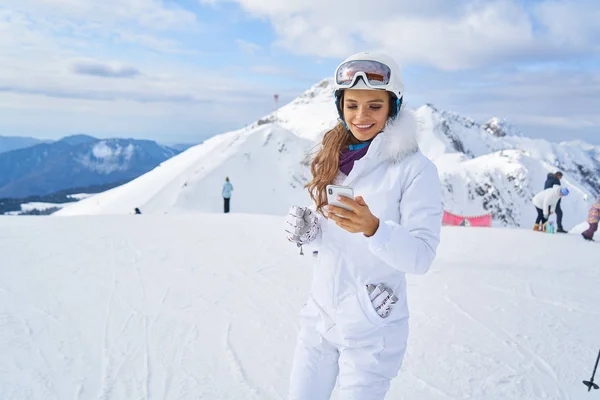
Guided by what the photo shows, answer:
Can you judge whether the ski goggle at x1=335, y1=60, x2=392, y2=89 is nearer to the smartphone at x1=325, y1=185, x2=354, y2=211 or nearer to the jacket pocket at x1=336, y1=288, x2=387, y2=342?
the smartphone at x1=325, y1=185, x2=354, y2=211

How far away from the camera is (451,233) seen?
36.4 feet

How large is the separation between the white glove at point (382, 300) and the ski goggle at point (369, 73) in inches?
40.1

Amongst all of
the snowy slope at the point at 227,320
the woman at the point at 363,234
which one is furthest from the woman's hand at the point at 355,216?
the snowy slope at the point at 227,320

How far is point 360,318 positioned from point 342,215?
69 centimetres

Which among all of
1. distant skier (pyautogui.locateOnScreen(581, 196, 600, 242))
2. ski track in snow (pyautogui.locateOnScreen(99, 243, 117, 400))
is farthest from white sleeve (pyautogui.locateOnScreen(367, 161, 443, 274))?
distant skier (pyautogui.locateOnScreen(581, 196, 600, 242))

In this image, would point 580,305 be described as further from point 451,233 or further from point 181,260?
point 181,260

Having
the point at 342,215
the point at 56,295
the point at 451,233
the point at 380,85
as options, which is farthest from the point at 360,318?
the point at 451,233

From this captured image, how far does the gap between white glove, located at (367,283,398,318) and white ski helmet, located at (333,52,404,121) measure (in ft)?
2.96

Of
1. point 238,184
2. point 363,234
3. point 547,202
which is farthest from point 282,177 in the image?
point 363,234

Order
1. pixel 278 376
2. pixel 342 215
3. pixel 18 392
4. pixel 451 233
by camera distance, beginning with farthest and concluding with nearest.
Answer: pixel 451 233, pixel 278 376, pixel 18 392, pixel 342 215

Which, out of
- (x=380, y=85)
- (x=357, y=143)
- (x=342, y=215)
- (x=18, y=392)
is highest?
→ (x=380, y=85)

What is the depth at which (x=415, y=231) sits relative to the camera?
179 cm

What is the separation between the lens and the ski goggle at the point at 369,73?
2.02 m

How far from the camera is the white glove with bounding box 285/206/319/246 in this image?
213 centimetres
